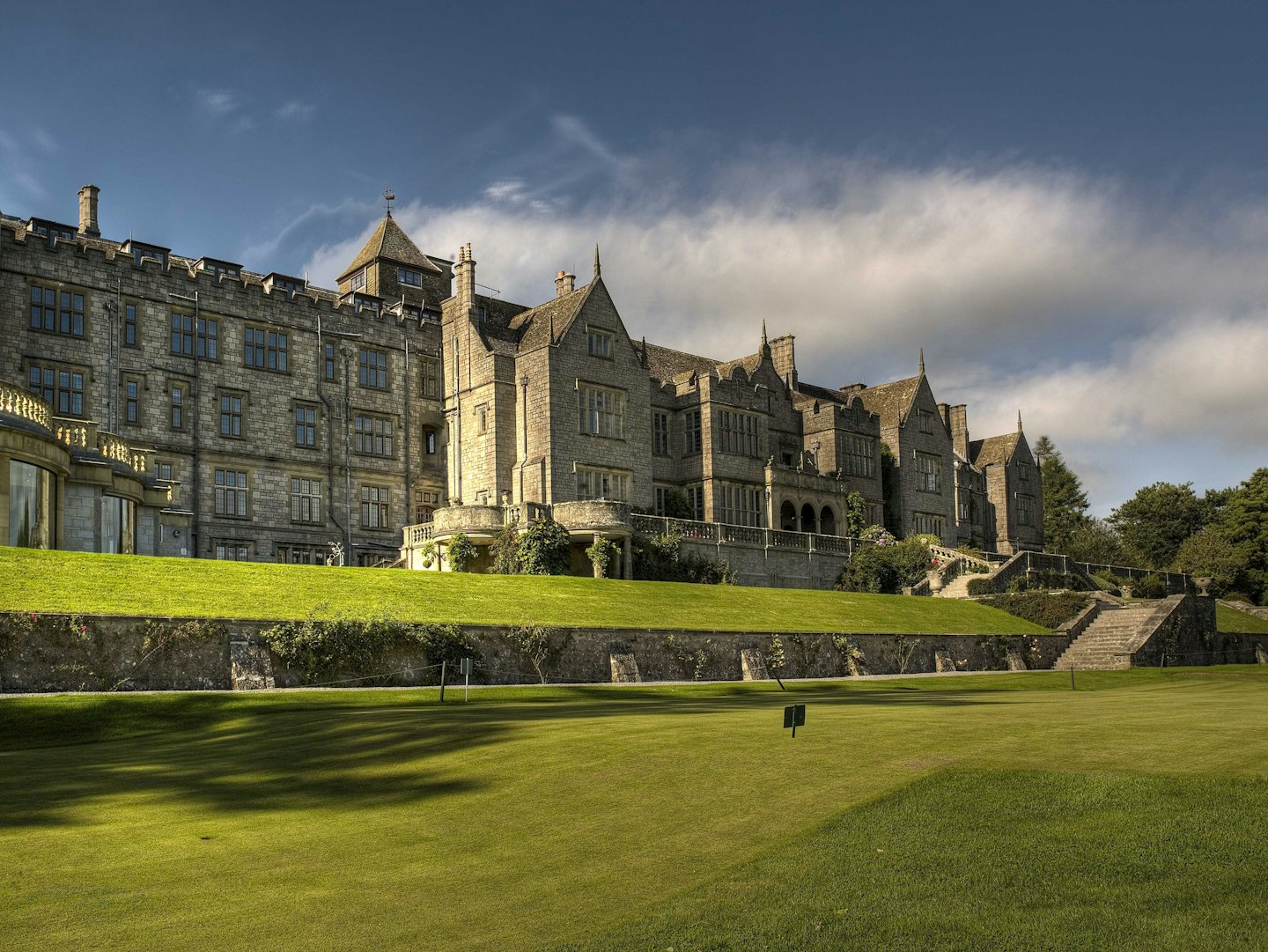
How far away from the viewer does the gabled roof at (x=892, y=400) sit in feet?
215

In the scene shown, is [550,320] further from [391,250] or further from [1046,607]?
[1046,607]

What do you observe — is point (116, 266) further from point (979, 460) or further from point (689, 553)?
point (979, 460)

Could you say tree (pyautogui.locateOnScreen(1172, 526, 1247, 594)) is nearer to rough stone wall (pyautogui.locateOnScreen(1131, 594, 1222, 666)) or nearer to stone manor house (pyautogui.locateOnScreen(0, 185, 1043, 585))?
rough stone wall (pyautogui.locateOnScreen(1131, 594, 1222, 666))

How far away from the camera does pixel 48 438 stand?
30344 millimetres

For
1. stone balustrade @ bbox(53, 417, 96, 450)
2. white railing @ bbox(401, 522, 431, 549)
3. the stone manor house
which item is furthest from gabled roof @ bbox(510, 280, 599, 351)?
stone balustrade @ bbox(53, 417, 96, 450)

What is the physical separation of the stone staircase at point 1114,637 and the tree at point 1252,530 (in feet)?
90.5

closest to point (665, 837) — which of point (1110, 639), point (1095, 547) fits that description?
point (1110, 639)

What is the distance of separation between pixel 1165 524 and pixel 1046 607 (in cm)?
4855

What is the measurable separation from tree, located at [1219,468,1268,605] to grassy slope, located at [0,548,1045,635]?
32.9 metres

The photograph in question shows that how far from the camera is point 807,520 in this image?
2318 inches

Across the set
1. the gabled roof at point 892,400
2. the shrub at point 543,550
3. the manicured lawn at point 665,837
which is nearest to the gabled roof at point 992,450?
the gabled roof at point 892,400

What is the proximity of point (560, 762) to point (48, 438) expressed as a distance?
22.6 meters

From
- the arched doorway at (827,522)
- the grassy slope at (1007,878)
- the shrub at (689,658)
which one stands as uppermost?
the arched doorway at (827,522)

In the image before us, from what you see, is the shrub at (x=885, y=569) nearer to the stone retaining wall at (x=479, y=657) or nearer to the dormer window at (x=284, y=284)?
the stone retaining wall at (x=479, y=657)
